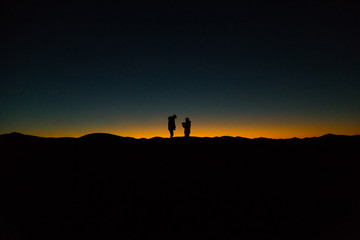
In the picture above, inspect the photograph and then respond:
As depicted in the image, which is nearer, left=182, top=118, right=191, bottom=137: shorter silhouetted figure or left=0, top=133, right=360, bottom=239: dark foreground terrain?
left=0, top=133, right=360, bottom=239: dark foreground terrain

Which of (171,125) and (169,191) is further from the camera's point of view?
(171,125)

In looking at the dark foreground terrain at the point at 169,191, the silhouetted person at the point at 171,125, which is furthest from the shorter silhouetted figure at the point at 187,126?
the dark foreground terrain at the point at 169,191

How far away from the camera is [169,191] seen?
12125 millimetres

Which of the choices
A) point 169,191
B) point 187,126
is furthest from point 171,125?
point 169,191

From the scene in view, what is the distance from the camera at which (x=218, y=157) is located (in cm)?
1594

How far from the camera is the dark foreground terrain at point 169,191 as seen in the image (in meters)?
9.76

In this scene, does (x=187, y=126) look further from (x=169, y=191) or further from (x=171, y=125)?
(x=169, y=191)

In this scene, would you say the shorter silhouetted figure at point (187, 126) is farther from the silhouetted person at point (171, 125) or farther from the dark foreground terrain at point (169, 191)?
the dark foreground terrain at point (169, 191)

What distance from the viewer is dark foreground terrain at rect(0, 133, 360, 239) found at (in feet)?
32.0

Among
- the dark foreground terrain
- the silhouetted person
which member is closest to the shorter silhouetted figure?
the silhouetted person

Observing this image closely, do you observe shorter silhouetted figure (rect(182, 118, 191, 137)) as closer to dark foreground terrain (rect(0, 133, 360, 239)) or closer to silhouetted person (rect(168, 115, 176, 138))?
silhouetted person (rect(168, 115, 176, 138))

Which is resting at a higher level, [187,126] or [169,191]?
[187,126]

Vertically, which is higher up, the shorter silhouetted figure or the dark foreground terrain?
the shorter silhouetted figure

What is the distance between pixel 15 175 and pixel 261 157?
15037 mm
